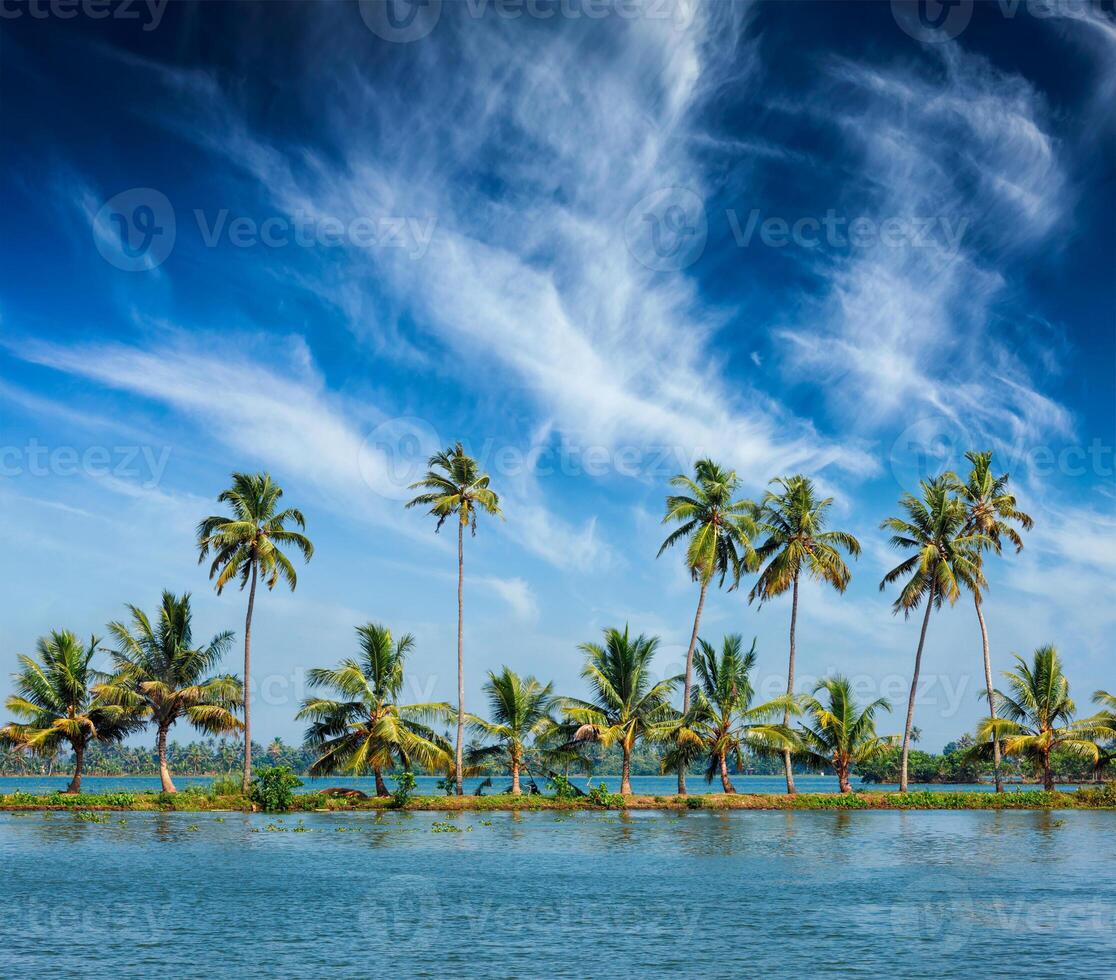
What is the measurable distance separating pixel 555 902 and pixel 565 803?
30.5 meters

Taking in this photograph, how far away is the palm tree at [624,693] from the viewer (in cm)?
5581

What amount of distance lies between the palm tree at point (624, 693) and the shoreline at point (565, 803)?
13.0 feet

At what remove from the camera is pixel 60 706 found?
181 feet

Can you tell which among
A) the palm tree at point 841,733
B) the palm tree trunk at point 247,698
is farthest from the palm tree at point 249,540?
the palm tree at point 841,733

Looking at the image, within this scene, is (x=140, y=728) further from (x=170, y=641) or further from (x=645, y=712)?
(x=645, y=712)

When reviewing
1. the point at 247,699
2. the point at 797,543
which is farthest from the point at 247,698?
the point at 797,543

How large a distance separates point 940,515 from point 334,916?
1790 inches

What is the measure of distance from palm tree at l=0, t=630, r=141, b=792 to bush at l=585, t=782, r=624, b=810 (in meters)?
25.7

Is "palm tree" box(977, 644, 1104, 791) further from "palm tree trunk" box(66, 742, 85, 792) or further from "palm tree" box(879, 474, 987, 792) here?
"palm tree trunk" box(66, 742, 85, 792)

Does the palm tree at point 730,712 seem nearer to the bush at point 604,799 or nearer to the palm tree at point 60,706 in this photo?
the bush at point 604,799

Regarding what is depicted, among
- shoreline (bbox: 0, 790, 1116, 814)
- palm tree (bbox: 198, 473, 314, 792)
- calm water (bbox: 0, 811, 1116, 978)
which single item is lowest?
shoreline (bbox: 0, 790, 1116, 814)

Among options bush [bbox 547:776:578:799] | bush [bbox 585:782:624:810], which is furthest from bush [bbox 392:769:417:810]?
bush [bbox 585:782:624:810]

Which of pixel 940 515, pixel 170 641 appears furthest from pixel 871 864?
pixel 170 641

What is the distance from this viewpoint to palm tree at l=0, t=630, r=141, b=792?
2120 inches
